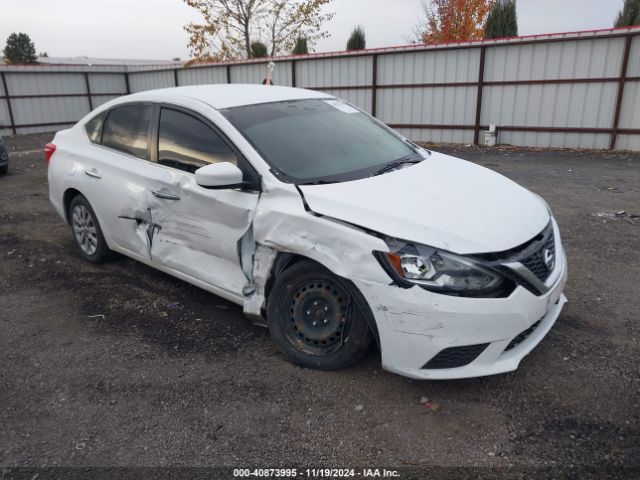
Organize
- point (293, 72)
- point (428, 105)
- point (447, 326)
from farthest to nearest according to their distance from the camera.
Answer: point (293, 72), point (428, 105), point (447, 326)

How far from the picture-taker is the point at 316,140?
3.65 m

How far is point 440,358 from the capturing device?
266cm

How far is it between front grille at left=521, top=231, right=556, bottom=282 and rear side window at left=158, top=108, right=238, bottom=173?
1.88m

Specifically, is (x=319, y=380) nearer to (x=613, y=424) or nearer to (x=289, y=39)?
(x=613, y=424)

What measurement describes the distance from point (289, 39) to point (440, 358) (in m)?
28.2

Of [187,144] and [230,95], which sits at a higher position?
[230,95]

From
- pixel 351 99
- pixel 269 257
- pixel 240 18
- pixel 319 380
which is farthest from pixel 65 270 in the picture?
pixel 240 18

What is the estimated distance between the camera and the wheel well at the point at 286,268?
274 centimetres

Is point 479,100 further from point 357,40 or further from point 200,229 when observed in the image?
point 200,229

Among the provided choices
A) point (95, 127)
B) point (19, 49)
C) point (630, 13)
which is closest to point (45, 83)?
point (95, 127)

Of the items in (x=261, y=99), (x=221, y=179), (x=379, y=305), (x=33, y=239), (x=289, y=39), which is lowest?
(x=33, y=239)

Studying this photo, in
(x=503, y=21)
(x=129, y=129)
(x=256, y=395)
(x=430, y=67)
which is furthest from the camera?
(x=503, y=21)

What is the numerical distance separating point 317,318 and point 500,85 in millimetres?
12701

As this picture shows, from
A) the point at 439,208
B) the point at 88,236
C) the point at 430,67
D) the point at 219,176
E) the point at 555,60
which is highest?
the point at 555,60
